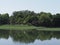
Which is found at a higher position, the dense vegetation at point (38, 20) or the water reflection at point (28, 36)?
the water reflection at point (28, 36)

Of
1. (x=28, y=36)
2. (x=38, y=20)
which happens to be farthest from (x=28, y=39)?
(x=38, y=20)

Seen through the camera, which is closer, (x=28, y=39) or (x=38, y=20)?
(x=28, y=39)

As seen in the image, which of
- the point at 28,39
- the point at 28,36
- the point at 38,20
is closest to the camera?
the point at 28,39

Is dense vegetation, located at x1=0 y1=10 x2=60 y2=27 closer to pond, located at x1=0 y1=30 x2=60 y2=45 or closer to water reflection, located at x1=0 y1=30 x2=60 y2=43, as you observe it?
water reflection, located at x1=0 y1=30 x2=60 y2=43

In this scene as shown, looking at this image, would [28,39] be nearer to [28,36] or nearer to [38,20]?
[28,36]

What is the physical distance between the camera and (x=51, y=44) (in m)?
20.7

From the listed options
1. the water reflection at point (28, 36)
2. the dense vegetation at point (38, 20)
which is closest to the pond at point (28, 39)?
the water reflection at point (28, 36)

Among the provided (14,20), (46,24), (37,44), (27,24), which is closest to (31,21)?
(27,24)

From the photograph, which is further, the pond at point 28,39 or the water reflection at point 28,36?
the water reflection at point 28,36

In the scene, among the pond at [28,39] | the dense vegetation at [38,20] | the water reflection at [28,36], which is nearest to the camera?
the pond at [28,39]

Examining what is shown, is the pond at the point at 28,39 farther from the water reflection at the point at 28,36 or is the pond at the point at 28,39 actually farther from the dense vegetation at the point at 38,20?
the dense vegetation at the point at 38,20

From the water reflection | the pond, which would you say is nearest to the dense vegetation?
the water reflection

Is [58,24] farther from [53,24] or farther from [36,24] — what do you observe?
[36,24]

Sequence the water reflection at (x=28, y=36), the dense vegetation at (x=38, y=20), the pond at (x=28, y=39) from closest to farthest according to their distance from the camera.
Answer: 1. the pond at (x=28, y=39)
2. the water reflection at (x=28, y=36)
3. the dense vegetation at (x=38, y=20)
